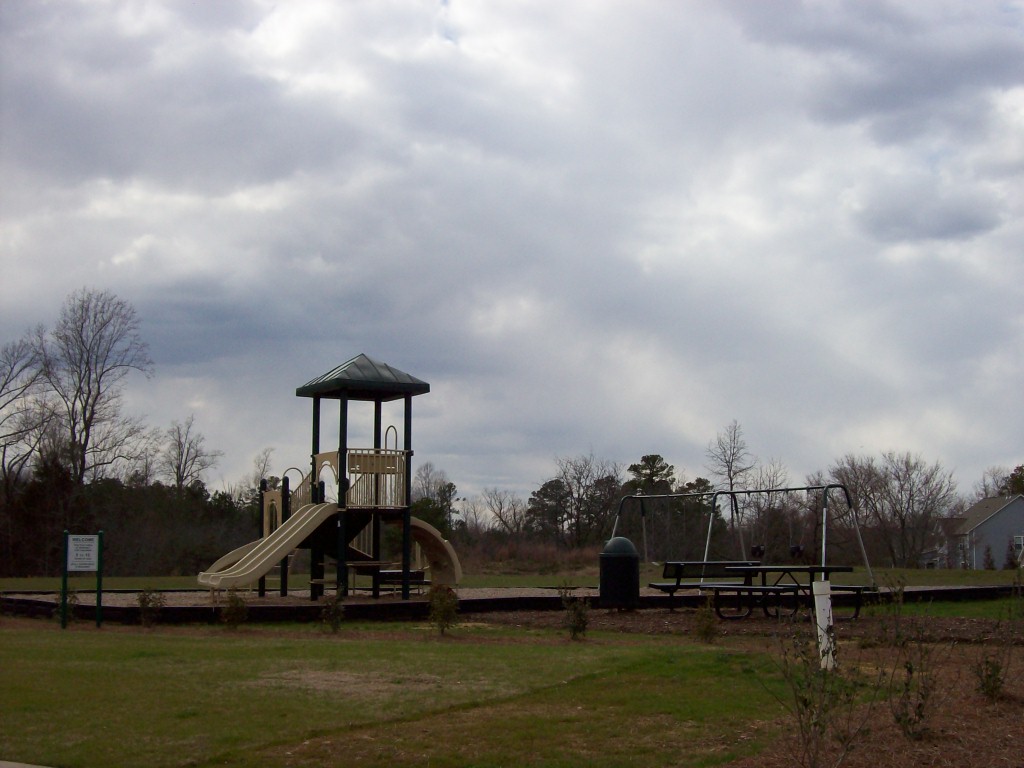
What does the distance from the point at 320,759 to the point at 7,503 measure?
152 ft

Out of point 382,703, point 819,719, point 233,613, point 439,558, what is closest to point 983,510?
point 439,558

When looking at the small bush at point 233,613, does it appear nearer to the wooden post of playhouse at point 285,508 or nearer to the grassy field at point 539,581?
the wooden post of playhouse at point 285,508

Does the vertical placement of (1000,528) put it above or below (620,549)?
below

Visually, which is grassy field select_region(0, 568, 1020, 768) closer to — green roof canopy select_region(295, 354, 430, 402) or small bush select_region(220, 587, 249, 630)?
small bush select_region(220, 587, 249, 630)

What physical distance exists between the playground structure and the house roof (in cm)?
5438

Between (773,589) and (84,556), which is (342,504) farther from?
(773,589)

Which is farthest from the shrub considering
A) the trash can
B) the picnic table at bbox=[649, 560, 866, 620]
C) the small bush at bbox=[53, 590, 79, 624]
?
the small bush at bbox=[53, 590, 79, 624]

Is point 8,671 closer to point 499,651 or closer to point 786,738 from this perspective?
point 499,651

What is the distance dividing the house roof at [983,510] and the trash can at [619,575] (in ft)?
183

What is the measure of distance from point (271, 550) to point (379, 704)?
11613 mm

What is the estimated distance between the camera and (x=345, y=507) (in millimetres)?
19312

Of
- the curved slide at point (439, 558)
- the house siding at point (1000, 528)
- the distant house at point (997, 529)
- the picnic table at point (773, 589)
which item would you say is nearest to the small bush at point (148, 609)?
the picnic table at point (773, 589)

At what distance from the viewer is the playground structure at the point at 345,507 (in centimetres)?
1891

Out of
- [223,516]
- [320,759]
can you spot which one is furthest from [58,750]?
[223,516]
